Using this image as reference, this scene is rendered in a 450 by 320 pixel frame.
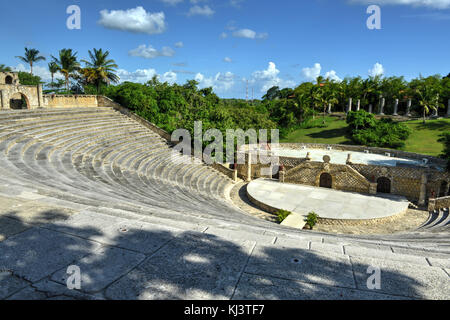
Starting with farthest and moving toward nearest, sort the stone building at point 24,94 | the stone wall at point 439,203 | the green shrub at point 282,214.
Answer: the stone building at point 24,94 → the stone wall at point 439,203 → the green shrub at point 282,214

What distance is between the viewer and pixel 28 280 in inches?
121

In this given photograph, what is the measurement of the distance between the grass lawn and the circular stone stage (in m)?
15.3

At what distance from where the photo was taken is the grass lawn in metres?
33.8

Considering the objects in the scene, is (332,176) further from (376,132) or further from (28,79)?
(28,79)

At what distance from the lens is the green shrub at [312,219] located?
16625 mm

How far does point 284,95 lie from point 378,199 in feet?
236

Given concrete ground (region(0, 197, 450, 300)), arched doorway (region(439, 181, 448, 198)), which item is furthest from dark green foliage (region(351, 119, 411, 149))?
concrete ground (region(0, 197, 450, 300))

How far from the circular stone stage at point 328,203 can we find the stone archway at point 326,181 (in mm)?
918

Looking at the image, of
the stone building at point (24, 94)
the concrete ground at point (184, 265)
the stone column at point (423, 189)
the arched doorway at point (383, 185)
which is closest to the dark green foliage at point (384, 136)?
the arched doorway at point (383, 185)

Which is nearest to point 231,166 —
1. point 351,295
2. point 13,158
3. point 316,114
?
point 13,158

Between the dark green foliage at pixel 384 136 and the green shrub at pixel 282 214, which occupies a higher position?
the dark green foliage at pixel 384 136

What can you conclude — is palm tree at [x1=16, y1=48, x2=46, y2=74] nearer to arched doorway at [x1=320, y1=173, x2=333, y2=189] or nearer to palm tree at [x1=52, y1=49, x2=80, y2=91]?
palm tree at [x1=52, y1=49, x2=80, y2=91]

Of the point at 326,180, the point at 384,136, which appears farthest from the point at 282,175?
the point at 384,136

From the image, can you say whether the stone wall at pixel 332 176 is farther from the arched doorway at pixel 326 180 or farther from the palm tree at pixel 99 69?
the palm tree at pixel 99 69
